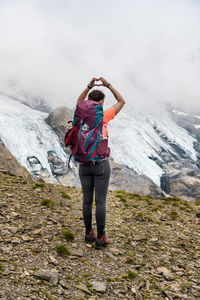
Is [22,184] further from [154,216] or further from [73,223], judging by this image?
[154,216]

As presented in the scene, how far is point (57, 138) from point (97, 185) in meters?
67.5

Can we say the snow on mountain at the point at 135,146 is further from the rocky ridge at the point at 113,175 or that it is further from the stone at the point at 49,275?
the stone at the point at 49,275

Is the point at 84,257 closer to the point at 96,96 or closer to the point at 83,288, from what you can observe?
the point at 83,288

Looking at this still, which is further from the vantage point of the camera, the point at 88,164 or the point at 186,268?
the point at 186,268

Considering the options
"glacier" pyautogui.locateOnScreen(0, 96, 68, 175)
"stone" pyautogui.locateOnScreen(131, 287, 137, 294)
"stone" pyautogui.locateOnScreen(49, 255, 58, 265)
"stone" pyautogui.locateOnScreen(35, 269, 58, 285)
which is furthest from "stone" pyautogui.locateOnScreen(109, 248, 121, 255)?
"glacier" pyautogui.locateOnScreen(0, 96, 68, 175)

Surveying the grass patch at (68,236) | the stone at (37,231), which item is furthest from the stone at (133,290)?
the stone at (37,231)

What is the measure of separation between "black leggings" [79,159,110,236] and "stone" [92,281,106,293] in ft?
4.27

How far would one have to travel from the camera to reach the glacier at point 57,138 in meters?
62.5

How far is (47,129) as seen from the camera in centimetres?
7069

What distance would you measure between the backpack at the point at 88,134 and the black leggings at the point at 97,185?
266mm

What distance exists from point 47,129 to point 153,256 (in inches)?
2651

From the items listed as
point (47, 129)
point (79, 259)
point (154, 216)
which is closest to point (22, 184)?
point (154, 216)

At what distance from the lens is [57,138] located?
234ft

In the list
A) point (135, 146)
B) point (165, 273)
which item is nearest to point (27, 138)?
point (135, 146)
